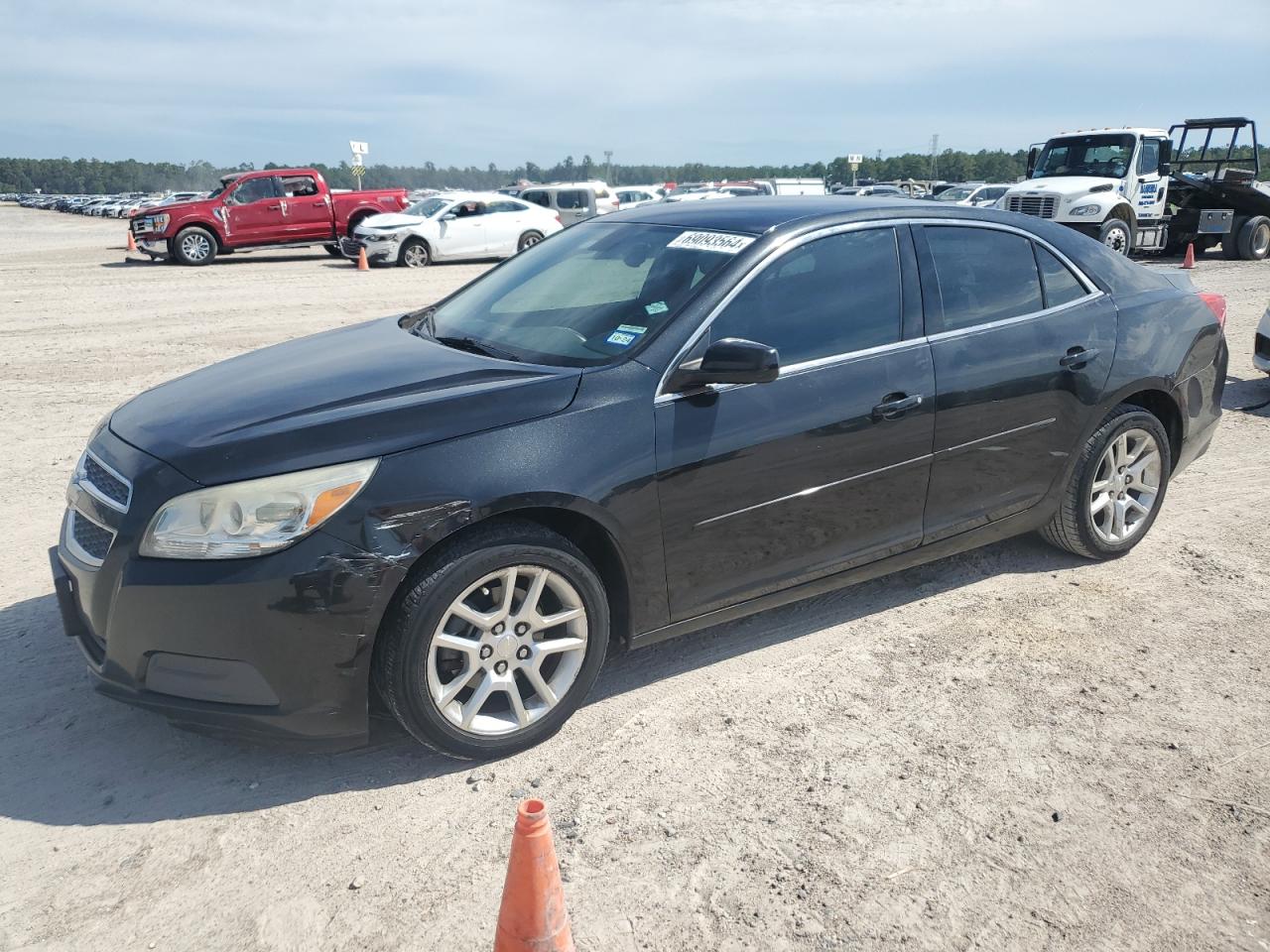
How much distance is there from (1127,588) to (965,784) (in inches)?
77.8

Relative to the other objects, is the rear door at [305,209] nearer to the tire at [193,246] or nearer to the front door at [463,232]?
the tire at [193,246]

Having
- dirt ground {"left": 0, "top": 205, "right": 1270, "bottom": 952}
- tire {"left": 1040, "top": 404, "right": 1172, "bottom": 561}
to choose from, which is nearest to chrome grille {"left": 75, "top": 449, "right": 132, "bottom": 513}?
dirt ground {"left": 0, "top": 205, "right": 1270, "bottom": 952}

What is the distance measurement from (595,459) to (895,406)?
1311 millimetres

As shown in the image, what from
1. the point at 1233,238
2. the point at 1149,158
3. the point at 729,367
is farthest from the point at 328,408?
the point at 1233,238

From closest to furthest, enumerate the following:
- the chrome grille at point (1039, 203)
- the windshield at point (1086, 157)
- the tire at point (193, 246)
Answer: the chrome grille at point (1039, 203), the windshield at point (1086, 157), the tire at point (193, 246)

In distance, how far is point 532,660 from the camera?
3.31m

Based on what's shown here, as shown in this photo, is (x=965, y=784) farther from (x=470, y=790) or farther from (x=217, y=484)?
(x=217, y=484)

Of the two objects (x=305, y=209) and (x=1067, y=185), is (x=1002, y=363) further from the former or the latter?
(x=305, y=209)

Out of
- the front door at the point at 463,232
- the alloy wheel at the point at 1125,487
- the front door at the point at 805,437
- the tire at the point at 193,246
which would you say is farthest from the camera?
the front door at the point at 463,232

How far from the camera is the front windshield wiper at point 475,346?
12.5 feet

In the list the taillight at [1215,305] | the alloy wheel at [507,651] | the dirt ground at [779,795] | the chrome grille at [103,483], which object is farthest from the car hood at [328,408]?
the taillight at [1215,305]

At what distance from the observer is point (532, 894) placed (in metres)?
2.28

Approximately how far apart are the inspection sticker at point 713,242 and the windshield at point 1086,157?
59.8 ft

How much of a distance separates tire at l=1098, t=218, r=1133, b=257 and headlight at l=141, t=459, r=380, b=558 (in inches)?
735
